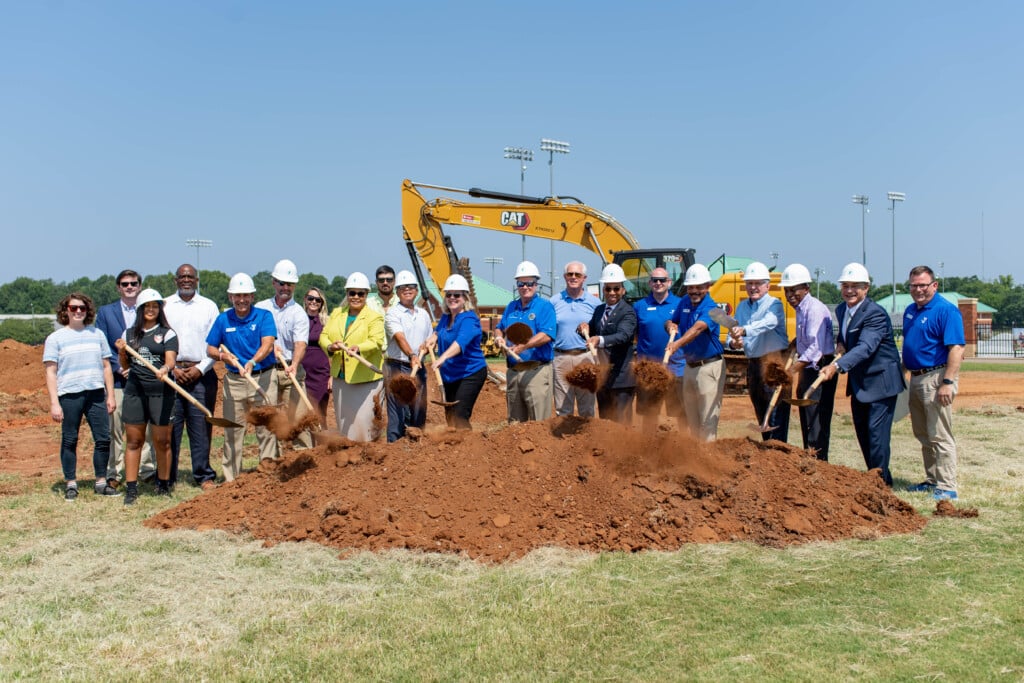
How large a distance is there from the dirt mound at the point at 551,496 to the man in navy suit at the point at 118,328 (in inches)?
78.0

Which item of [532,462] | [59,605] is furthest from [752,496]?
[59,605]

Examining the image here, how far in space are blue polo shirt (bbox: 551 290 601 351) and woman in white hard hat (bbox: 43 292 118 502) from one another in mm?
4258

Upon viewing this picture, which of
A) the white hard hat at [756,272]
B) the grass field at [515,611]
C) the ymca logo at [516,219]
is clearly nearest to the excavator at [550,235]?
the ymca logo at [516,219]

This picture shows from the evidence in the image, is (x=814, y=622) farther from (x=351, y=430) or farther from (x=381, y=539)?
(x=351, y=430)

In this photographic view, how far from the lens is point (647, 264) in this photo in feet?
56.2

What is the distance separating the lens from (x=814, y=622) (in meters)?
4.27

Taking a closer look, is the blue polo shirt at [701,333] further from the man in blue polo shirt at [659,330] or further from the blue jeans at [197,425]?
the blue jeans at [197,425]

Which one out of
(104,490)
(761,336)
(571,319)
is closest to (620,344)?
(571,319)

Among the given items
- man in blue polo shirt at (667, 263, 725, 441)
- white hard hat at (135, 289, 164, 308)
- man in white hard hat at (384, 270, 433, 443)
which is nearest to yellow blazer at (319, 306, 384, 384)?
man in white hard hat at (384, 270, 433, 443)

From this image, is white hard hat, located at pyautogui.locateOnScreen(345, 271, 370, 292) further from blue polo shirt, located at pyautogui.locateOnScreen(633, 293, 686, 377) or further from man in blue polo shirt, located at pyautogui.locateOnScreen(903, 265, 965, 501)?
man in blue polo shirt, located at pyautogui.locateOnScreen(903, 265, 965, 501)

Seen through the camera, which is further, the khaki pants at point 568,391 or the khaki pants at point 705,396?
the khaki pants at point 568,391

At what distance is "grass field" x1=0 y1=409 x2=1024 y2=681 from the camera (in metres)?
3.83

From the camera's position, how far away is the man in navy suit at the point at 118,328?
833 centimetres

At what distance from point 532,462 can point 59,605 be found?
3.36 m
